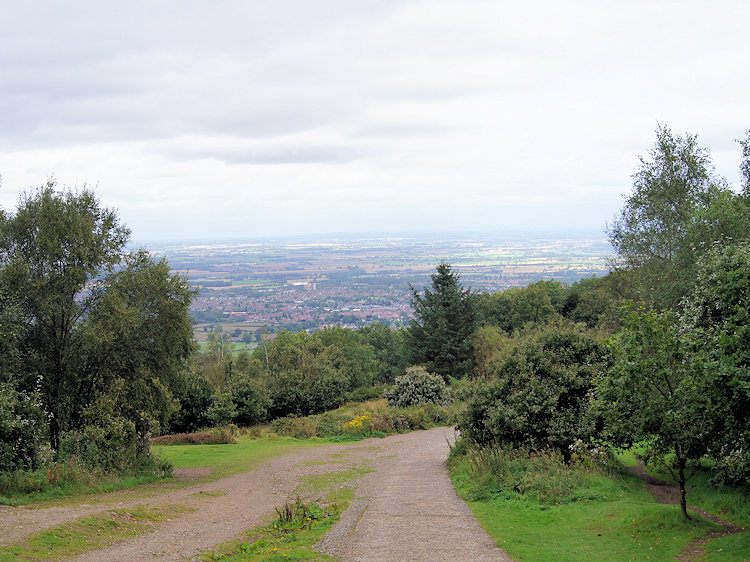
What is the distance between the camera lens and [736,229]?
18.3 m

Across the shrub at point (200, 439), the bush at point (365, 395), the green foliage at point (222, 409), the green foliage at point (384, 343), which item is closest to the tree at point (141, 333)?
the shrub at point (200, 439)

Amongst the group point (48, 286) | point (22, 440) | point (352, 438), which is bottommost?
point (352, 438)

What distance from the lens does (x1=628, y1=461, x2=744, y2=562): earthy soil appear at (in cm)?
905

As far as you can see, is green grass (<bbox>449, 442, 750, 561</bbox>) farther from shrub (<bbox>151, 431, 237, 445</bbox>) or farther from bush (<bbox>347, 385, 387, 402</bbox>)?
bush (<bbox>347, 385, 387, 402</bbox>)

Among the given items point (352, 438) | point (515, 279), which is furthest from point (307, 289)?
point (352, 438)

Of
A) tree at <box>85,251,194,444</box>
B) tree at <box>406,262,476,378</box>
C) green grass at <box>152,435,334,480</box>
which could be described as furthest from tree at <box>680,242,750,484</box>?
tree at <box>406,262,476,378</box>

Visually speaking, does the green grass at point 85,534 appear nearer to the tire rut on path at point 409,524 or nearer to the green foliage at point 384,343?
the tire rut on path at point 409,524

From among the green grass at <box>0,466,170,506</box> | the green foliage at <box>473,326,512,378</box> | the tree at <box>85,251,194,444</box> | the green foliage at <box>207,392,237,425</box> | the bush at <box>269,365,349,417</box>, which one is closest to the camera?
the green grass at <box>0,466,170,506</box>

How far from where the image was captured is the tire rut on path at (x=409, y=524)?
9.83 metres

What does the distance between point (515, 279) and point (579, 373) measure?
109 m

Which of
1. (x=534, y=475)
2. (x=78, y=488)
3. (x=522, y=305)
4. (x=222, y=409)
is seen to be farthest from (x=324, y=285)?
(x=534, y=475)

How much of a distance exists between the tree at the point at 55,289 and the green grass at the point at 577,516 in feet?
41.6

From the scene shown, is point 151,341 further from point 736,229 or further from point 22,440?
point 736,229

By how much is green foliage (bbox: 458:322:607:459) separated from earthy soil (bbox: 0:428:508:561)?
8.25 ft
